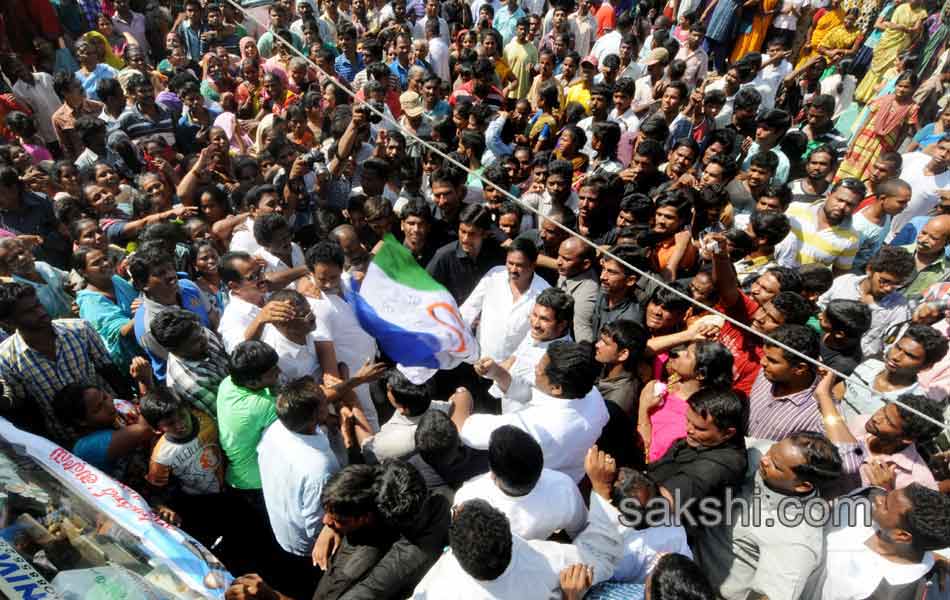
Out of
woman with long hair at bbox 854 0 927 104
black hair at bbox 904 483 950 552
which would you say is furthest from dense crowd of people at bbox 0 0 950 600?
woman with long hair at bbox 854 0 927 104

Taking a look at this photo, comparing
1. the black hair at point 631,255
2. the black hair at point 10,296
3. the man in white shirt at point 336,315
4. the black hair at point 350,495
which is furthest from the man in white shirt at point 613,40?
the black hair at point 350,495

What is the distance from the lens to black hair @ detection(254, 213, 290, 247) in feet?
13.1

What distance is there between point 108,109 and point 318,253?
411 cm

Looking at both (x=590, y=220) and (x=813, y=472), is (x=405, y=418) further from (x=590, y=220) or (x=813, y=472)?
(x=590, y=220)

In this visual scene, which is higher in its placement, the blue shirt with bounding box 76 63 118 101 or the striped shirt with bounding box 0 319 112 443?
the blue shirt with bounding box 76 63 118 101

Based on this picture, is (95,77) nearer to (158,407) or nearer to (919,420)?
(158,407)

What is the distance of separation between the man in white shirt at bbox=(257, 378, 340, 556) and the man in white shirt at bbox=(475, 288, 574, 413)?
3.12ft

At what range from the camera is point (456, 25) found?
10070 mm

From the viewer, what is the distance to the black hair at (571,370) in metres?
2.70

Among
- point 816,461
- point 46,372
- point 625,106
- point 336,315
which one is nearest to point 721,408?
point 816,461

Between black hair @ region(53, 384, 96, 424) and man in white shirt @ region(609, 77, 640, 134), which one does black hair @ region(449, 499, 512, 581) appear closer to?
black hair @ region(53, 384, 96, 424)

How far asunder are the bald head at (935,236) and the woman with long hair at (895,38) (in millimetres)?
4729

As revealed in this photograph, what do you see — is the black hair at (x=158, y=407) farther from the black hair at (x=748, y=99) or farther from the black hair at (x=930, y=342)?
the black hair at (x=748, y=99)

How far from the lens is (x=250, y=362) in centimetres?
276
